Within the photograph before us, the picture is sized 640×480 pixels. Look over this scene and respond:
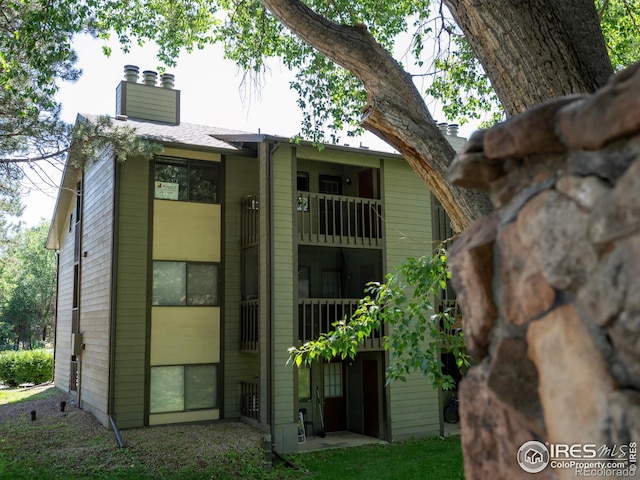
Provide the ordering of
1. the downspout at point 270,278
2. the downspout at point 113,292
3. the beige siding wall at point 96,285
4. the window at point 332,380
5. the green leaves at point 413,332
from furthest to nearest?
the window at point 332,380
the beige siding wall at point 96,285
the downspout at point 113,292
the downspout at point 270,278
the green leaves at point 413,332

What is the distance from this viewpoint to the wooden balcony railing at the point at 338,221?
14.4m

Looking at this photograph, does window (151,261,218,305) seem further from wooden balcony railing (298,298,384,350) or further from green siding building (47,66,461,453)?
wooden balcony railing (298,298,384,350)

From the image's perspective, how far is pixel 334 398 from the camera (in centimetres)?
1611

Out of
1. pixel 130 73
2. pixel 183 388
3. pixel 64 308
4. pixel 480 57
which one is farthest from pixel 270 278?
pixel 64 308

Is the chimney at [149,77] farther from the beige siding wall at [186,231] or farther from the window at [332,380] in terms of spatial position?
the window at [332,380]

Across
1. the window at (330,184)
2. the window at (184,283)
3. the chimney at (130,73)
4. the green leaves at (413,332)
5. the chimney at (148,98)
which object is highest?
the chimney at (130,73)

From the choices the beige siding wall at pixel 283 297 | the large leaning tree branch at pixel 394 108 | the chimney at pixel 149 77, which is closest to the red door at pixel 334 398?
the beige siding wall at pixel 283 297

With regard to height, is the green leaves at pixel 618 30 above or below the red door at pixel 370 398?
above

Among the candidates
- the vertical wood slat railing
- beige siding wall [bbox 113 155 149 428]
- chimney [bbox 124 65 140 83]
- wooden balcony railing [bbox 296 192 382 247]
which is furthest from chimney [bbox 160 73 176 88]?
wooden balcony railing [bbox 296 192 382 247]

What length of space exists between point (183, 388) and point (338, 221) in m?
5.95

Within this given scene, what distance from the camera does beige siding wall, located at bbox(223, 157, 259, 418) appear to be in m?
15.0

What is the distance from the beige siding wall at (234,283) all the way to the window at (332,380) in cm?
205

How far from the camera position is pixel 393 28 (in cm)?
1108

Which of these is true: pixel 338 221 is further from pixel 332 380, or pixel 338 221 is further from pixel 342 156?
pixel 332 380
